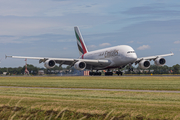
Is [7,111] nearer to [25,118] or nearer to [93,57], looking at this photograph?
[25,118]

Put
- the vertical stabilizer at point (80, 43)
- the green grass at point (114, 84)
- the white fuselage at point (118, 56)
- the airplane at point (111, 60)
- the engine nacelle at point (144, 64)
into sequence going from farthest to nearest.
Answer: the vertical stabilizer at point (80, 43) < the engine nacelle at point (144, 64) < the airplane at point (111, 60) < the white fuselage at point (118, 56) < the green grass at point (114, 84)

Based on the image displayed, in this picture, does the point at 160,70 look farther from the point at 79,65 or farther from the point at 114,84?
the point at 114,84

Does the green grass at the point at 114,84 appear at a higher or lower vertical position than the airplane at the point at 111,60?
lower

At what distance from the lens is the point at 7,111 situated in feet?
47.1

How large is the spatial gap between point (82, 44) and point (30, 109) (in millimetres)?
69003

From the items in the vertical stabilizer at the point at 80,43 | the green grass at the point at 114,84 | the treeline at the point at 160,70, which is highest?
the vertical stabilizer at the point at 80,43

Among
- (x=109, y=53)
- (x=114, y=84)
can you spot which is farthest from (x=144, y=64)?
(x=114, y=84)

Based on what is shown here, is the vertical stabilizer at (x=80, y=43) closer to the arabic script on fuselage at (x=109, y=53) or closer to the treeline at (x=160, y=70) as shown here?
the arabic script on fuselage at (x=109, y=53)

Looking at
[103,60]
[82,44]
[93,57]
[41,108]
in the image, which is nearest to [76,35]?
[82,44]

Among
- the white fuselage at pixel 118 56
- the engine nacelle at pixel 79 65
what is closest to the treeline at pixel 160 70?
the white fuselage at pixel 118 56

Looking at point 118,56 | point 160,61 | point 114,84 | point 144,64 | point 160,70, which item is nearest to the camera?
point 114,84

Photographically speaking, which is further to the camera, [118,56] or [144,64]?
[144,64]

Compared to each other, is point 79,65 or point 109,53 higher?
point 109,53

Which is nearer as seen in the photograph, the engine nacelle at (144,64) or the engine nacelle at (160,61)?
the engine nacelle at (144,64)
